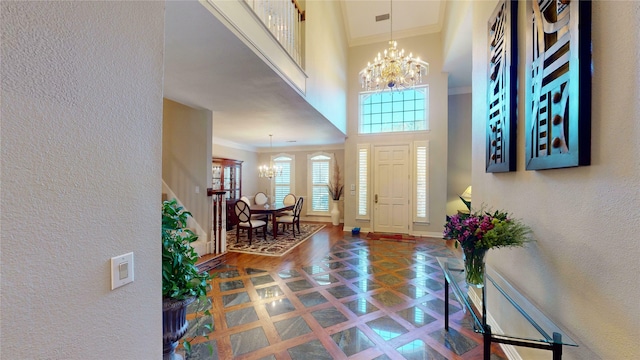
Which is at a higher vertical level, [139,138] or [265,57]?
[265,57]

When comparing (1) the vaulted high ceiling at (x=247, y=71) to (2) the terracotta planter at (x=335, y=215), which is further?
(2) the terracotta planter at (x=335, y=215)

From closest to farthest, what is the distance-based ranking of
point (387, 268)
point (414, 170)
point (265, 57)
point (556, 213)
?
point (556, 213) < point (265, 57) < point (387, 268) < point (414, 170)

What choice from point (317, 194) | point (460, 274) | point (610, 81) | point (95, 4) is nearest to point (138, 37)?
point (95, 4)

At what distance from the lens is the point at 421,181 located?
5.98 meters

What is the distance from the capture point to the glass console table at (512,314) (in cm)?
125

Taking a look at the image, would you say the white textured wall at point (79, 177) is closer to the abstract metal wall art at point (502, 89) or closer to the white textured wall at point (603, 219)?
the white textured wall at point (603, 219)

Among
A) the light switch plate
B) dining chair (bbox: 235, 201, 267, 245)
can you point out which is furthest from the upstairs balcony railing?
dining chair (bbox: 235, 201, 267, 245)

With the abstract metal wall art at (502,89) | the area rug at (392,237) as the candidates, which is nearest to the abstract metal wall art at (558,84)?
the abstract metal wall art at (502,89)

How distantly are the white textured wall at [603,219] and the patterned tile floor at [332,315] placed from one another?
3.19 ft

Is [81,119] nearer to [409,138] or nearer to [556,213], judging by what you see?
[556,213]

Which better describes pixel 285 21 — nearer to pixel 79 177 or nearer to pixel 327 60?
pixel 327 60

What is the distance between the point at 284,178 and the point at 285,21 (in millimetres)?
5670

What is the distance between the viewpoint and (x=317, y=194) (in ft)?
26.7

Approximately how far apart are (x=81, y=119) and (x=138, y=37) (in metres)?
0.43
